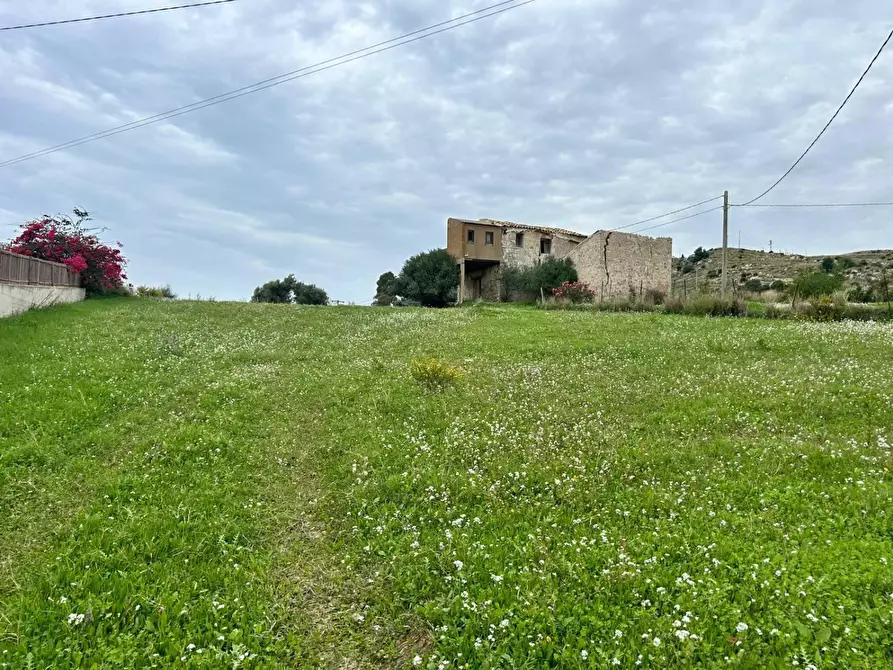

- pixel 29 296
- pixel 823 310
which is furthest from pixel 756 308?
pixel 29 296

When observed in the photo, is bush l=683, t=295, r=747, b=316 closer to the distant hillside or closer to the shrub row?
the shrub row

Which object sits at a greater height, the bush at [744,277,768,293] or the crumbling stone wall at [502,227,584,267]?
the crumbling stone wall at [502,227,584,267]

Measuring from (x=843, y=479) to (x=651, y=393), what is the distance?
3889mm

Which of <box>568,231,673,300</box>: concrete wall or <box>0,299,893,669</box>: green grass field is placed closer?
<box>0,299,893,669</box>: green grass field

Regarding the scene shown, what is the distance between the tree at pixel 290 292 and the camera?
4816 cm

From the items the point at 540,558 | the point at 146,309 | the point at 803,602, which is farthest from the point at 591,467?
the point at 146,309

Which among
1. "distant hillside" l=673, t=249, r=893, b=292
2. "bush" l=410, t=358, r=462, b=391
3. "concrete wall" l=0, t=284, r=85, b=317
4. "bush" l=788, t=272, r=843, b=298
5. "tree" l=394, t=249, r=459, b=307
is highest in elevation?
"distant hillside" l=673, t=249, r=893, b=292

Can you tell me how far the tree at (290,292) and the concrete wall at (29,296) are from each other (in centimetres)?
2285

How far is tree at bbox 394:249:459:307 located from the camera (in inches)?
1795

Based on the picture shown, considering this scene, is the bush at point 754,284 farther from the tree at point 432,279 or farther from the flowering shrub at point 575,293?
the tree at point 432,279

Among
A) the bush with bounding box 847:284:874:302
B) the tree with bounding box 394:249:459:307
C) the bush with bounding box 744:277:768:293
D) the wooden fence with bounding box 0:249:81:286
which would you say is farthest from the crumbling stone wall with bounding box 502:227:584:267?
the wooden fence with bounding box 0:249:81:286

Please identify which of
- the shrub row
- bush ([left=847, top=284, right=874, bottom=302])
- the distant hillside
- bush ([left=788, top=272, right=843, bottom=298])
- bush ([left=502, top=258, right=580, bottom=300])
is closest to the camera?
the shrub row

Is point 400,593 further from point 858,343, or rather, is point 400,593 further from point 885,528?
point 858,343

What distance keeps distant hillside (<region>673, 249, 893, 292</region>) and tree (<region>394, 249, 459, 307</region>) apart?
25.3 m
